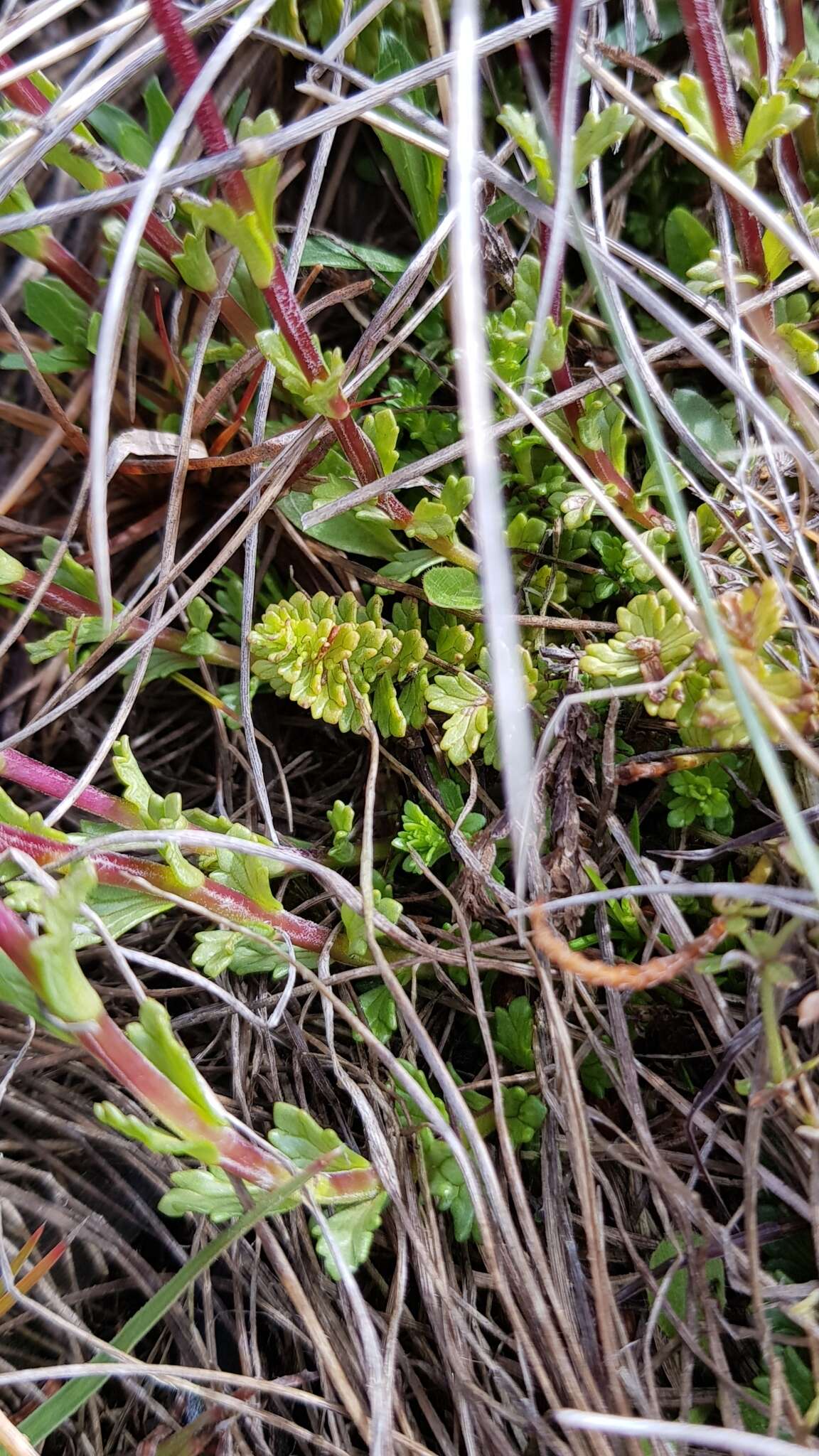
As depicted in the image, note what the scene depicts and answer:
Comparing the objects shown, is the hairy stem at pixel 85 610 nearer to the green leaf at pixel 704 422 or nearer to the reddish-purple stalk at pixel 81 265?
the reddish-purple stalk at pixel 81 265

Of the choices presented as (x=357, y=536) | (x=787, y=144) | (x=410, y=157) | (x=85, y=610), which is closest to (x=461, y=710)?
(x=357, y=536)

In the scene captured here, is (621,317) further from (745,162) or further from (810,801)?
(810,801)

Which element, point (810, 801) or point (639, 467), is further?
point (639, 467)

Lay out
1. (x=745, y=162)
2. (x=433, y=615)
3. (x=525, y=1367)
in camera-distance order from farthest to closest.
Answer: (x=433, y=615), (x=745, y=162), (x=525, y=1367)

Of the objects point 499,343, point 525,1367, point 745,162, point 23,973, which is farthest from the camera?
point 499,343

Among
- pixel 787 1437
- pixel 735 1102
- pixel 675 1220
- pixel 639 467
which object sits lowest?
pixel 787 1437

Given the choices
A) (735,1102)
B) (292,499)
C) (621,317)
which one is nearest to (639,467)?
(621,317)

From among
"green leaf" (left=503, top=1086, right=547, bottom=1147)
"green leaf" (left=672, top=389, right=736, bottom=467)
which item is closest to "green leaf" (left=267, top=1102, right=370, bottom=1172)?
"green leaf" (left=503, top=1086, right=547, bottom=1147)

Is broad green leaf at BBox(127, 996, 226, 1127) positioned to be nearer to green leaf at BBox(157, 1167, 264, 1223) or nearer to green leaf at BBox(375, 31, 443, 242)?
green leaf at BBox(157, 1167, 264, 1223)
